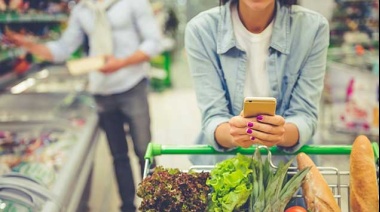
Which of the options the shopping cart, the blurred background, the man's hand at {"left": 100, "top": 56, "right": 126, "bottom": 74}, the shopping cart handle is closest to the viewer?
the shopping cart

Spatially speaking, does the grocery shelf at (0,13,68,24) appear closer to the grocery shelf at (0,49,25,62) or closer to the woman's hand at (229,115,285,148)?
the grocery shelf at (0,49,25,62)

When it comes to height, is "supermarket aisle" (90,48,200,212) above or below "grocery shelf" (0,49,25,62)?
below

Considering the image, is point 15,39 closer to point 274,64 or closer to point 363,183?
point 274,64

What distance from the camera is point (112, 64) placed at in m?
3.13

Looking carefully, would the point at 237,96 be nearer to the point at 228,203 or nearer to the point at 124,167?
the point at 228,203

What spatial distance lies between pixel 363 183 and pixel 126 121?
6.97ft

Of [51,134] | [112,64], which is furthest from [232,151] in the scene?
[51,134]

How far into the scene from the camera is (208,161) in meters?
1.89

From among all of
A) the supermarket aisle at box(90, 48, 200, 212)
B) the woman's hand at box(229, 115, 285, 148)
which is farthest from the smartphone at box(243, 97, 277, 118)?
the supermarket aisle at box(90, 48, 200, 212)

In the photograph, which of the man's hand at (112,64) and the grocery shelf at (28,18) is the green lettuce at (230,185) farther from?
the grocery shelf at (28,18)

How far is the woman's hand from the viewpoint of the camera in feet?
4.51

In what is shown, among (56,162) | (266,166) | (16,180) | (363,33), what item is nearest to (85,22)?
(56,162)

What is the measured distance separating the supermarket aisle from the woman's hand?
44 centimetres

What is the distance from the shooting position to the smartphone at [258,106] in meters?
1.29
